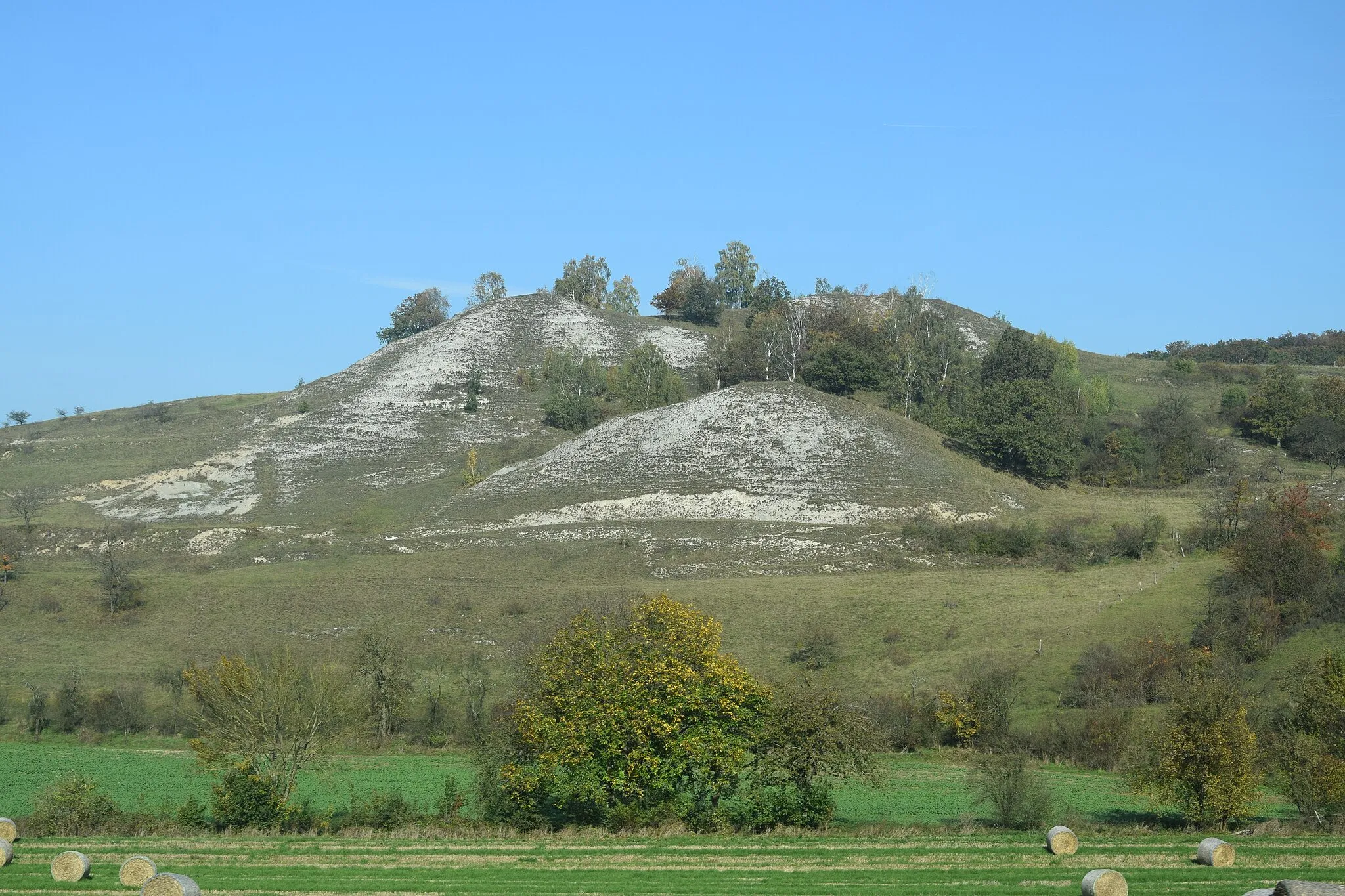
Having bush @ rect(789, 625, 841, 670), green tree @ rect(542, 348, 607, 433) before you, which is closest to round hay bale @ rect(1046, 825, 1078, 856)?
bush @ rect(789, 625, 841, 670)

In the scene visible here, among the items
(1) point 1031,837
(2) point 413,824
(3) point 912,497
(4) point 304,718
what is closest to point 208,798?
(4) point 304,718

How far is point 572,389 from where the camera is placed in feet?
415

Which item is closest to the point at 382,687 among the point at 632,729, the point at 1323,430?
the point at 632,729

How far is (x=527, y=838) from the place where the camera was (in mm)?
28797

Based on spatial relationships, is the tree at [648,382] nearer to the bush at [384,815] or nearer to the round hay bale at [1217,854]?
the bush at [384,815]

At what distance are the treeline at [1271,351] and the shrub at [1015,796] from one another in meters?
146

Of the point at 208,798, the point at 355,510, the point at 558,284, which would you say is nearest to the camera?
the point at 208,798

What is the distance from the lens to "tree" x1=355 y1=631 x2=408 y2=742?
4925cm

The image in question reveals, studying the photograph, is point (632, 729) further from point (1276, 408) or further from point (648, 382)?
point (1276, 408)

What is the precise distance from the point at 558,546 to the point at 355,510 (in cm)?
2357

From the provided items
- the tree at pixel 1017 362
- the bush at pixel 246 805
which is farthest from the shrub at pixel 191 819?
the tree at pixel 1017 362

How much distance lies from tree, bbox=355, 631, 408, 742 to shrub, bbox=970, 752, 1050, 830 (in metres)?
26.5

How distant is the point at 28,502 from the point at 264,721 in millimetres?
77058

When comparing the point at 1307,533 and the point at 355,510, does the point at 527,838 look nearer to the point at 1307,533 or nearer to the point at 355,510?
the point at 1307,533
